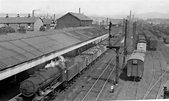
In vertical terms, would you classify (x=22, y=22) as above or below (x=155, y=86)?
above

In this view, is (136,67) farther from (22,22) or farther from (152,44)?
(22,22)

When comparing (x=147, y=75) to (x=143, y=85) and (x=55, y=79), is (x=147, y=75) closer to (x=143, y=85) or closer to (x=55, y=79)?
(x=143, y=85)

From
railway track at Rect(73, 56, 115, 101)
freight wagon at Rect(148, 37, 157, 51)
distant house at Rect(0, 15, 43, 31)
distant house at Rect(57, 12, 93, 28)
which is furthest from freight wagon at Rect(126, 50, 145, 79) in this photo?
distant house at Rect(57, 12, 93, 28)

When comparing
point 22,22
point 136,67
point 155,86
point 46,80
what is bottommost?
point 155,86

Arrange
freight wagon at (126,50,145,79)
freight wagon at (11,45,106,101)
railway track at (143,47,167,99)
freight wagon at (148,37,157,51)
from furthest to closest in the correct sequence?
freight wagon at (148,37,157,51), freight wagon at (126,50,145,79), railway track at (143,47,167,99), freight wagon at (11,45,106,101)

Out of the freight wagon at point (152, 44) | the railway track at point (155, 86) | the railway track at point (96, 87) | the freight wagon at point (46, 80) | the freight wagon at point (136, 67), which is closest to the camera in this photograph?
the freight wagon at point (46, 80)

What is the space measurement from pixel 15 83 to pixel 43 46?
424cm

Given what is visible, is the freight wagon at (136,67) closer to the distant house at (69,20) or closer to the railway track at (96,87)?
the railway track at (96,87)

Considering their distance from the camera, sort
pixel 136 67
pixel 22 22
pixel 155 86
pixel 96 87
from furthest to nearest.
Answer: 1. pixel 22 22
2. pixel 136 67
3. pixel 155 86
4. pixel 96 87

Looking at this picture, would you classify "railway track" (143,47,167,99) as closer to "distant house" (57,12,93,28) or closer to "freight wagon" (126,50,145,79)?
"freight wagon" (126,50,145,79)

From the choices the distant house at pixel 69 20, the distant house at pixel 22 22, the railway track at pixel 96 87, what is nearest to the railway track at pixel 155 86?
the railway track at pixel 96 87

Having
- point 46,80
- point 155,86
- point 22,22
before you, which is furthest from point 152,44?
point 46,80

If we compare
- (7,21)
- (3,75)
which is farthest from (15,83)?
(7,21)

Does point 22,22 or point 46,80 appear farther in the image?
point 22,22
